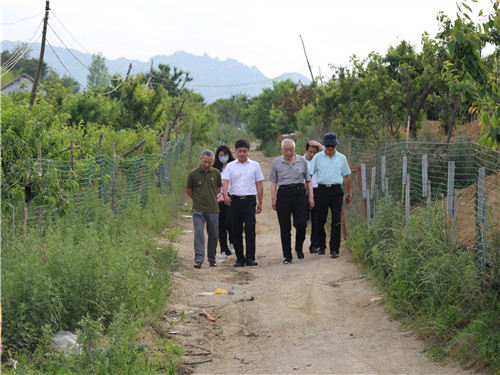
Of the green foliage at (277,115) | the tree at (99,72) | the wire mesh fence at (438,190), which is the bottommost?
the wire mesh fence at (438,190)

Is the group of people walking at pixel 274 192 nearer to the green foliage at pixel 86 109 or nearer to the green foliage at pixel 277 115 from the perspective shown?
the green foliage at pixel 86 109

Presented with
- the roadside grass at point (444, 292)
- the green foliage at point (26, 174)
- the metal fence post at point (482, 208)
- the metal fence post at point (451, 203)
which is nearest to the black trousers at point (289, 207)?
the roadside grass at point (444, 292)

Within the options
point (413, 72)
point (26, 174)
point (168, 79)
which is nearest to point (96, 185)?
point (26, 174)

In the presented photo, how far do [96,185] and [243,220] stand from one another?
115 inches

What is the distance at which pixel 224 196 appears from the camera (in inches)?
426

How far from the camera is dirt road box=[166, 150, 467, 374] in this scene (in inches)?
229

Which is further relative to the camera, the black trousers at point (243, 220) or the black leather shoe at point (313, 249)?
the black leather shoe at point (313, 249)

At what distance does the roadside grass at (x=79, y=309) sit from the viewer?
521 cm

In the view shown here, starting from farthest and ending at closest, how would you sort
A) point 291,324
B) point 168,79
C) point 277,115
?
1. point 168,79
2. point 277,115
3. point 291,324

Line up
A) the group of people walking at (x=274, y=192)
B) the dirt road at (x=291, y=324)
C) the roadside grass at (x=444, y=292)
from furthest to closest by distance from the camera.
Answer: the group of people walking at (x=274, y=192)
the dirt road at (x=291, y=324)
the roadside grass at (x=444, y=292)

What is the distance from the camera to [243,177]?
10812mm

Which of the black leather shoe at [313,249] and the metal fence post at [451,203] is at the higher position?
the metal fence post at [451,203]

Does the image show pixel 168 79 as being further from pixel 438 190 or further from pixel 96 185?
pixel 438 190

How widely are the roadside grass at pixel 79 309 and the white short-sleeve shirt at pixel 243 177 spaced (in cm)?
341
